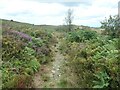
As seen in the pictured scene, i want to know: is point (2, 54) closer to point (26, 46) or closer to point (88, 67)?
point (26, 46)

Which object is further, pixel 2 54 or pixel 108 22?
pixel 108 22

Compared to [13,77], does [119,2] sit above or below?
above

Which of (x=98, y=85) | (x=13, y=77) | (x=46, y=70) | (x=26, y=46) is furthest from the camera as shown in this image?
(x=26, y=46)

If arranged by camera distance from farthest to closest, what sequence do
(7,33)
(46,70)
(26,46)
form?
(7,33), (26,46), (46,70)

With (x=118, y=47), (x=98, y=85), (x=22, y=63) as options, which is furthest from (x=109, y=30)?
(x=98, y=85)

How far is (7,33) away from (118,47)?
6977 millimetres

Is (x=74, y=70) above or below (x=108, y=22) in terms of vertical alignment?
below

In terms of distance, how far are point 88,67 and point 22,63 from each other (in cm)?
302

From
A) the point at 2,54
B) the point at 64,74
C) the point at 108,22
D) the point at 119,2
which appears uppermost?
the point at 119,2

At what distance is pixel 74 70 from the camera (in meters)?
12.5

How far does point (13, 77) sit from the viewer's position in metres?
10.4

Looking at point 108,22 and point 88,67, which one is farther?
point 108,22

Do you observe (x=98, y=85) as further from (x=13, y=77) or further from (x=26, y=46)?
(x=26, y=46)

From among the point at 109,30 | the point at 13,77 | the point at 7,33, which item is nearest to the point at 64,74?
the point at 13,77
